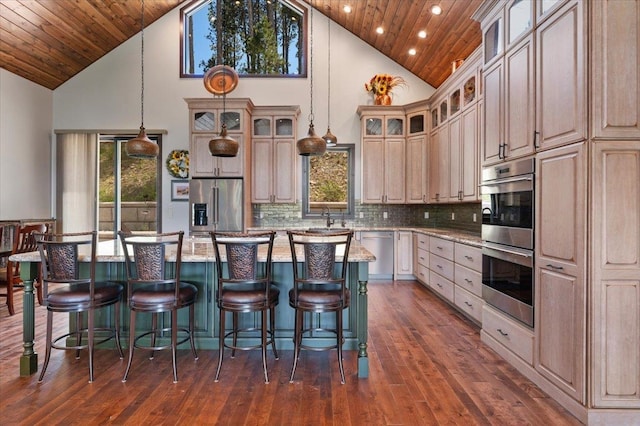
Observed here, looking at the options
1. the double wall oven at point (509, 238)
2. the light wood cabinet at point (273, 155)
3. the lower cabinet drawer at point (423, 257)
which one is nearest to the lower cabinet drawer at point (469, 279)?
the double wall oven at point (509, 238)

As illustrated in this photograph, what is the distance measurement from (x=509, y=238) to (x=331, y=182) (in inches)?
159

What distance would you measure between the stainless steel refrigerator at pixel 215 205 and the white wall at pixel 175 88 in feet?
4.68

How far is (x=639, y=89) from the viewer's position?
2.03 meters

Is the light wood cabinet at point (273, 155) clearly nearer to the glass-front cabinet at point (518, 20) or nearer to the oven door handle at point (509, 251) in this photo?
the oven door handle at point (509, 251)

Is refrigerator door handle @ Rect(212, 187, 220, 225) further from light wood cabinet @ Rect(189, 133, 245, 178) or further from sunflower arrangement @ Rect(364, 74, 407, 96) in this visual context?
sunflower arrangement @ Rect(364, 74, 407, 96)

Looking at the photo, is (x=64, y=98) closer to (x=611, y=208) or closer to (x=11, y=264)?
(x=11, y=264)

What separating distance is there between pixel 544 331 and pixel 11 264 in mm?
4993

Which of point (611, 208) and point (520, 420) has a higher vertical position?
point (611, 208)

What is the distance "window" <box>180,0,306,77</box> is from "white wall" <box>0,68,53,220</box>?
8.07 ft

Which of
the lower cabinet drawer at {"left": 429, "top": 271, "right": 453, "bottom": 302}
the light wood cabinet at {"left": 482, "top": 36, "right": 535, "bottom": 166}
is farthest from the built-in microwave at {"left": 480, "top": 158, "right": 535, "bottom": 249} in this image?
the lower cabinet drawer at {"left": 429, "top": 271, "right": 453, "bottom": 302}

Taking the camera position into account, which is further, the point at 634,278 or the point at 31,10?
the point at 31,10

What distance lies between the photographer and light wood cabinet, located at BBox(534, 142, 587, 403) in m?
2.10

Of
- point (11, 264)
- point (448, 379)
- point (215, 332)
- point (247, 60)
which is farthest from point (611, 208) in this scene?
point (247, 60)

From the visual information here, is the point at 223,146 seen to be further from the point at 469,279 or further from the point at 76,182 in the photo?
the point at 76,182
